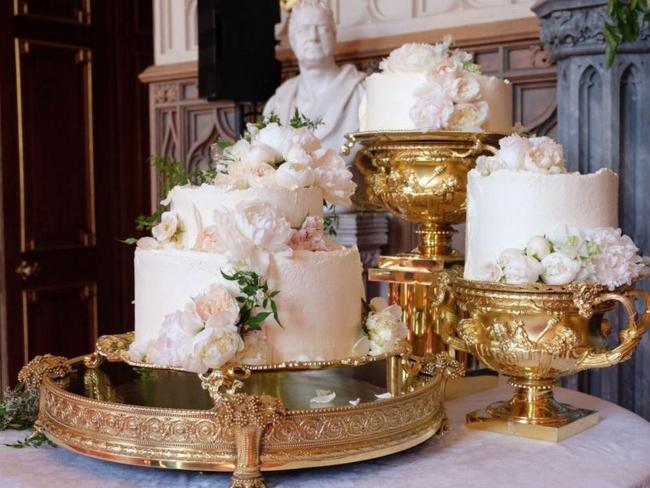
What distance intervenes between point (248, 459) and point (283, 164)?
53cm

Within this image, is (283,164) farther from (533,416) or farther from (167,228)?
(533,416)

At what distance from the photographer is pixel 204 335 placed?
60.5 inches

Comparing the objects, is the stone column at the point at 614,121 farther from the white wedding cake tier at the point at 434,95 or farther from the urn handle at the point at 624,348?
the urn handle at the point at 624,348

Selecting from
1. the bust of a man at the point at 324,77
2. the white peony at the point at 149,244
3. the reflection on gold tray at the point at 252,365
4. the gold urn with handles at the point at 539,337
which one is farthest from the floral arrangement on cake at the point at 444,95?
the bust of a man at the point at 324,77

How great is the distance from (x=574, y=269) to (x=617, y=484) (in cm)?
36

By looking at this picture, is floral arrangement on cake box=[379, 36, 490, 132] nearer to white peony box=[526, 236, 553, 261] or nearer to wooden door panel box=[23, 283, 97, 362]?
white peony box=[526, 236, 553, 261]

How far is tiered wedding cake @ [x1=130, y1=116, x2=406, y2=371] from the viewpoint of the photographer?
5.20ft

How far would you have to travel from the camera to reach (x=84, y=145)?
19.0 ft

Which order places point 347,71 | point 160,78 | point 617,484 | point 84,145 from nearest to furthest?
point 617,484 → point 347,71 → point 160,78 → point 84,145

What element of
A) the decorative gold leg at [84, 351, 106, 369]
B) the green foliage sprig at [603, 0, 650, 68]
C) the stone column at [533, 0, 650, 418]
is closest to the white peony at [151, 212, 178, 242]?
the decorative gold leg at [84, 351, 106, 369]

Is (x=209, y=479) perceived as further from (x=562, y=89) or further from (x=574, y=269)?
(x=562, y=89)

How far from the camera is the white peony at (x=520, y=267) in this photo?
171cm

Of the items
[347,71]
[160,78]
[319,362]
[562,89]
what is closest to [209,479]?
[319,362]

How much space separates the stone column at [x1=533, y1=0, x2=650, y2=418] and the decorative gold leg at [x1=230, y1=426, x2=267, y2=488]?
67.1 inches
